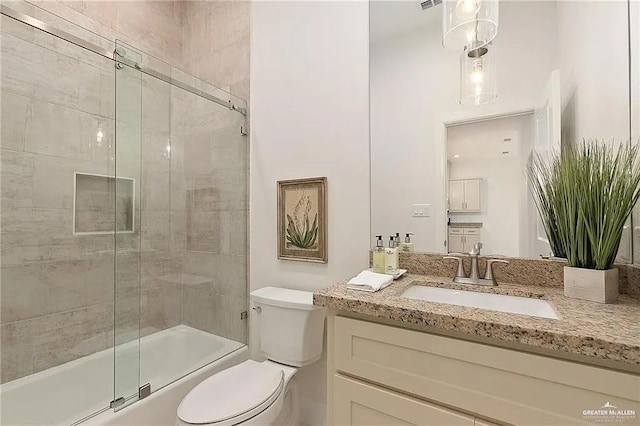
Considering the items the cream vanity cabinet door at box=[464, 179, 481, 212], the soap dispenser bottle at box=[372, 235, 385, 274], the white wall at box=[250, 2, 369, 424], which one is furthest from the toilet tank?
the cream vanity cabinet door at box=[464, 179, 481, 212]

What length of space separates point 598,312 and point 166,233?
88.1 inches

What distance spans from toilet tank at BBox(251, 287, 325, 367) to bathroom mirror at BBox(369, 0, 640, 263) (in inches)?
19.6

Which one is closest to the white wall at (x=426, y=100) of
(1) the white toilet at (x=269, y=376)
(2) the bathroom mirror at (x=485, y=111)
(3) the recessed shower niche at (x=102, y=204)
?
(2) the bathroom mirror at (x=485, y=111)

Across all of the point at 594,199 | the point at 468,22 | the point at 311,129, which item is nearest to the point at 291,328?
the point at 311,129

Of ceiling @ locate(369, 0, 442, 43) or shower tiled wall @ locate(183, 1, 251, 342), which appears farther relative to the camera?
shower tiled wall @ locate(183, 1, 251, 342)

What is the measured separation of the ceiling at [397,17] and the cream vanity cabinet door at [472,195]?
30.5 inches

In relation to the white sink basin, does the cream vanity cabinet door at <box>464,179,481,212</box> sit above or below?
above

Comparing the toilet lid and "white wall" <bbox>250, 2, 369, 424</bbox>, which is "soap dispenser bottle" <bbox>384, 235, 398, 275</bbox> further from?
the toilet lid

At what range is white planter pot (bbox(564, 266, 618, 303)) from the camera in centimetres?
95

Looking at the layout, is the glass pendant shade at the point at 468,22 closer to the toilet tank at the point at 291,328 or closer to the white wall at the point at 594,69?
the white wall at the point at 594,69

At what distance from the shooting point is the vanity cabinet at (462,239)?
1.32 meters

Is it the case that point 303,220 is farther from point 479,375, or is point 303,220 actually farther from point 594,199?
point 594,199

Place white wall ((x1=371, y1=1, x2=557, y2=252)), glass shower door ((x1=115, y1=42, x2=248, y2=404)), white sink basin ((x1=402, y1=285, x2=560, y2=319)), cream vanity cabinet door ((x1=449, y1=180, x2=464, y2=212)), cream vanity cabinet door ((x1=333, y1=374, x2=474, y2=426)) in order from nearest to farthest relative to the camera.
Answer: cream vanity cabinet door ((x1=333, y1=374, x2=474, y2=426)) < white sink basin ((x1=402, y1=285, x2=560, y2=319)) < white wall ((x1=371, y1=1, x2=557, y2=252)) < cream vanity cabinet door ((x1=449, y1=180, x2=464, y2=212)) < glass shower door ((x1=115, y1=42, x2=248, y2=404))

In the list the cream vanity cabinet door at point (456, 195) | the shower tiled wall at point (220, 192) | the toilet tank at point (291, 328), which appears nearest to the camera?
the cream vanity cabinet door at point (456, 195)
